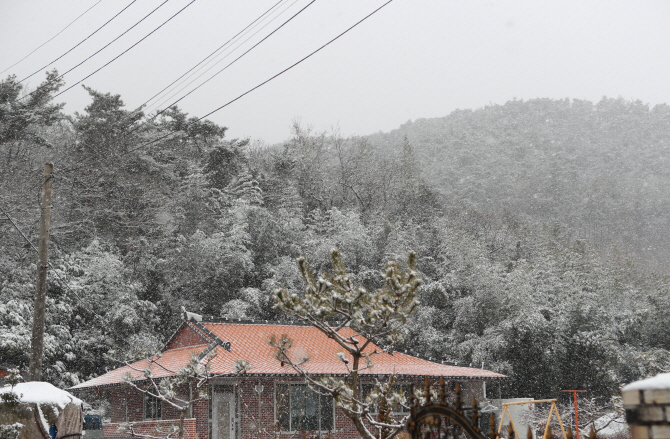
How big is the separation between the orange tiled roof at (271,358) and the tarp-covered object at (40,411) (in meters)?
12.6

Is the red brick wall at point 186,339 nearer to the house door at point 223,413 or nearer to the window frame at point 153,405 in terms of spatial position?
the house door at point 223,413

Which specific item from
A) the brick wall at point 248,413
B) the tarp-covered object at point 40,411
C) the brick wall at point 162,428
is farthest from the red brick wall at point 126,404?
the tarp-covered object at point 40,411

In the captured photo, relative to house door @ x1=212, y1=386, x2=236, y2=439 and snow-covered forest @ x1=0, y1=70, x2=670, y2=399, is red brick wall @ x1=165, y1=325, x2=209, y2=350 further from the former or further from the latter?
snow-covered forest @ x1=0, y1=70, x2=670, y2=399

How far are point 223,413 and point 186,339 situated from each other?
142 inches

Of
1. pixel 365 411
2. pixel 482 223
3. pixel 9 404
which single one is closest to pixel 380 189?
pixel 482 223

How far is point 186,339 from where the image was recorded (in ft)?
72.0

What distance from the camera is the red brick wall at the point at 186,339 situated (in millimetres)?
21156

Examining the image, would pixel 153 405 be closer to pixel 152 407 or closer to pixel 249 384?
pixel 152 407

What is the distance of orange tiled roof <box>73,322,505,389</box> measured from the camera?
18922 millimetres

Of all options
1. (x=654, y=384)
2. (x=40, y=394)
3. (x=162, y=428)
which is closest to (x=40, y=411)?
(x=40, y=394)

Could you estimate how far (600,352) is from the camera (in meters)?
27.5

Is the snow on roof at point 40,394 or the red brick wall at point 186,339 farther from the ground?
the red brick wall at point 186,339

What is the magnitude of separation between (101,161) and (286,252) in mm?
10587

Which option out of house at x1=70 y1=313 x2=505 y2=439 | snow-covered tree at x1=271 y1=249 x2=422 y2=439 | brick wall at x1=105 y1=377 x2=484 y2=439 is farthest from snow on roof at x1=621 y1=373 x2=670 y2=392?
brick wall at x1=105 y1=377 x2=484 y2=439
